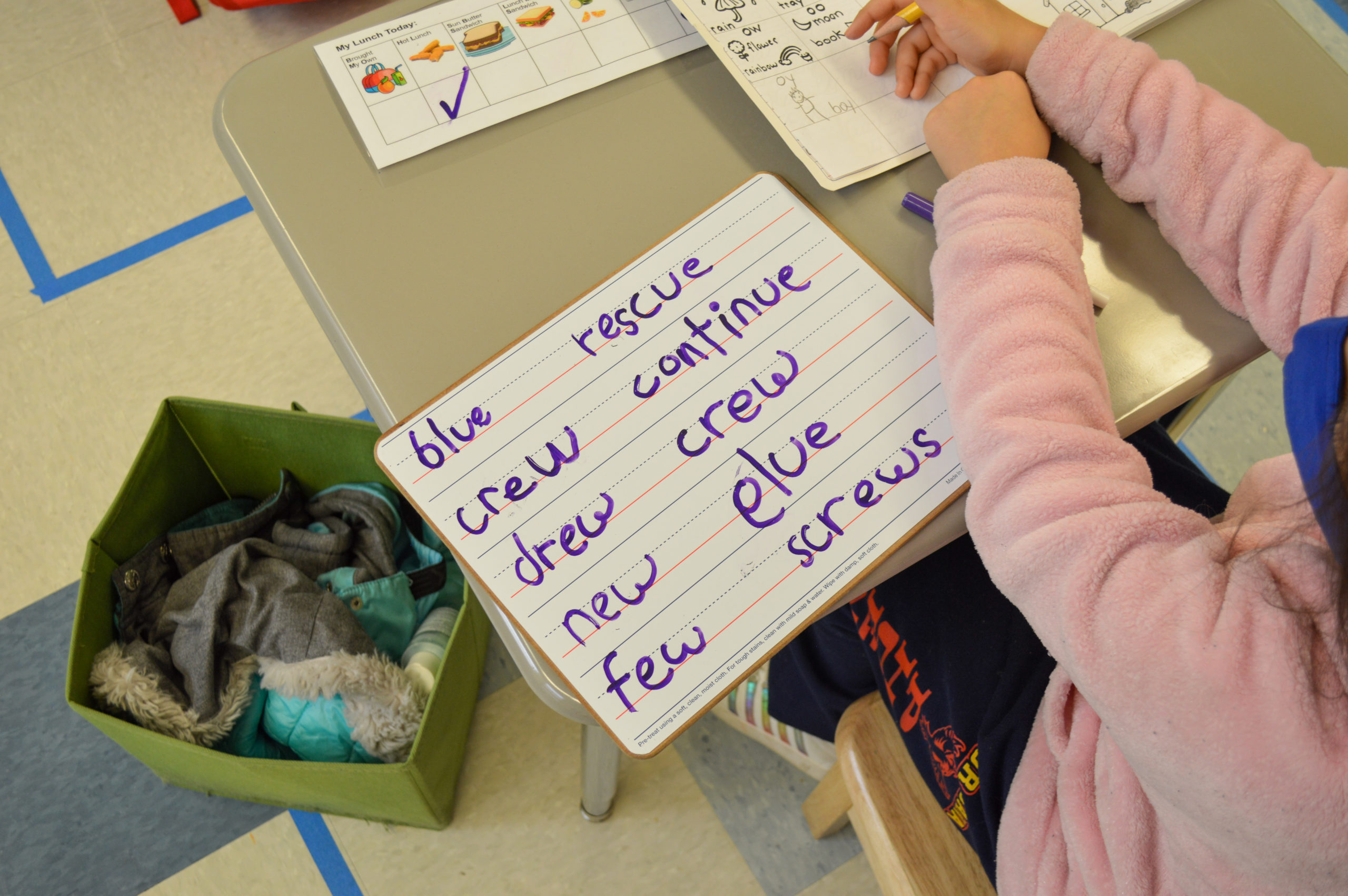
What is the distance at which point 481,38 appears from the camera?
0.57m

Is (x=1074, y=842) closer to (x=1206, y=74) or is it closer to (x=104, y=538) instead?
(x=1206, y=74)

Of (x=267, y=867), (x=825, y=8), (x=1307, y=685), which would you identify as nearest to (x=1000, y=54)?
(x=825, y=8)

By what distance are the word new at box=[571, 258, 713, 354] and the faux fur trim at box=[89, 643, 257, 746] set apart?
53cm

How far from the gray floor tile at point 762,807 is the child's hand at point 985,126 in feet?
2.30

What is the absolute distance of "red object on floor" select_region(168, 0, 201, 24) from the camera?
1.35 m

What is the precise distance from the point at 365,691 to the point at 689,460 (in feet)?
1.61

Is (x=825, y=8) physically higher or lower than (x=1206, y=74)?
higher

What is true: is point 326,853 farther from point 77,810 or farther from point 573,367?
point 573,367

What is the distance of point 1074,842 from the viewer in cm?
48

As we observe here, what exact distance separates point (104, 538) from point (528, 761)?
1.57ft

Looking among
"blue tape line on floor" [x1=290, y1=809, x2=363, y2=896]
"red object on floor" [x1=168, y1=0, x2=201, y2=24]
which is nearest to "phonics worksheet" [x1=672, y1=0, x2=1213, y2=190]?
"blue tape line on floor" [x1=290, y1=809, x2=363, y2=896]

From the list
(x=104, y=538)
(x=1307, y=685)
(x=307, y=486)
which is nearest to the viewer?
(x=1307, y=685)

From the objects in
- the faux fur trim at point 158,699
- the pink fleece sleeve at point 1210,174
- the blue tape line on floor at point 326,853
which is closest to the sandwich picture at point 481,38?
the pink fleece sleeve at point 1210,174

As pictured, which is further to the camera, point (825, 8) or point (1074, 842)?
point (825, 8)
